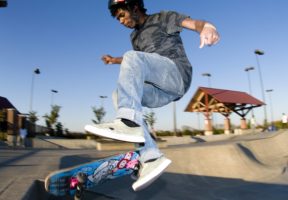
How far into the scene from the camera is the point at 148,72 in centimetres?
268

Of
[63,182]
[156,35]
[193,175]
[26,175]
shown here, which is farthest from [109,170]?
[193,175]

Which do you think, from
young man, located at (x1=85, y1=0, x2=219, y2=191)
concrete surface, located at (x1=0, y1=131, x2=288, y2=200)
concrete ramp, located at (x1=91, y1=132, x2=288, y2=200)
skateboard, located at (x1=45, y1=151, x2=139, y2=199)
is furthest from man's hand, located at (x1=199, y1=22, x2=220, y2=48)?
concrete ramp, located at (x1=91, y1=132, x2=288, y2=200)

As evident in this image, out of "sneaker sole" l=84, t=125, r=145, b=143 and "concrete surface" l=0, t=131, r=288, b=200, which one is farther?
"concrete surface" l=0, t=131, r=288, b=200

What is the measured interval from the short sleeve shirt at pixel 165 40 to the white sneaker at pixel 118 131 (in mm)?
790

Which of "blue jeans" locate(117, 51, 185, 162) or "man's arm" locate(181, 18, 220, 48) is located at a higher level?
"man's arm" locate(181, 18, 220, 48)

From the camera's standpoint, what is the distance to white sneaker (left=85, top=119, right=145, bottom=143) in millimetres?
2389

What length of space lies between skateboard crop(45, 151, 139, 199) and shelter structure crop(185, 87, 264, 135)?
1116 inches

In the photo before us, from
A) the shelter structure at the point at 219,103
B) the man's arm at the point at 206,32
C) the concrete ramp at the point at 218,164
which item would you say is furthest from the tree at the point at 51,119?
the man's arm at the point at 206,32

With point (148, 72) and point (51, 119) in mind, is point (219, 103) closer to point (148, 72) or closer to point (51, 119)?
point (51, 119)

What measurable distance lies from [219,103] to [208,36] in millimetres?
31513

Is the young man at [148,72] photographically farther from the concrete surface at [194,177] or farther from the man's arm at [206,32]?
the concrete surface at [194,177]

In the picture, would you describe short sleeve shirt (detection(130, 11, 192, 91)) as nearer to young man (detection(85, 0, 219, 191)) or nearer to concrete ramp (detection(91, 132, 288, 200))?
young man (detection(85, 0, 219, 191))

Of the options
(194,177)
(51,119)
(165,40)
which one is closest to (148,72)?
(165,40)

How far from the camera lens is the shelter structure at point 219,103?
32469mm
